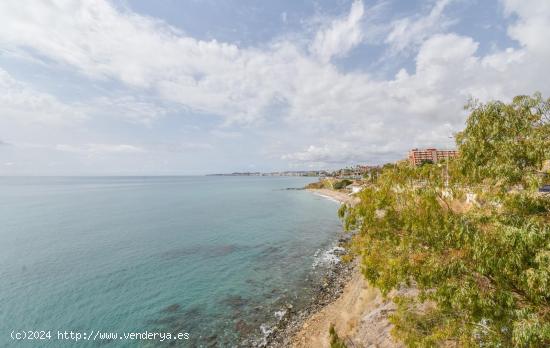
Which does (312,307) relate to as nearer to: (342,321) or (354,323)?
(342,321)

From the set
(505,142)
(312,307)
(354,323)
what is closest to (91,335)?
(312,307)

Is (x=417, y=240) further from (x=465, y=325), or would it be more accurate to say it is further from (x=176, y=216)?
(x=176, y=216)

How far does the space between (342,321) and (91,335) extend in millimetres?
19442

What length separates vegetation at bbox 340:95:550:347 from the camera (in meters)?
6.82

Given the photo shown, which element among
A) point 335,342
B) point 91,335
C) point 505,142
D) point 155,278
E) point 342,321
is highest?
point 505,142

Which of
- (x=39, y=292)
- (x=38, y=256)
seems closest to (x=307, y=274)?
(x=39, y=292)

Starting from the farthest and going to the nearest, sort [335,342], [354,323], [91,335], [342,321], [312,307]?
[312,307], [91,335], [342,321], [354,323], [335,342]

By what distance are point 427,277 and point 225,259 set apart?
3091 centimetres

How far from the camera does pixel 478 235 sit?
765cm

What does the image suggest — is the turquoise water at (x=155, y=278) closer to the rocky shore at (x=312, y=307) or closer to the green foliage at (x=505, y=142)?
the rocky shore at (x=312, y=307)

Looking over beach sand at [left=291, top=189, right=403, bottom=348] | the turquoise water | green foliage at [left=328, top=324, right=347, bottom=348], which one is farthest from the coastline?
the turquoise water

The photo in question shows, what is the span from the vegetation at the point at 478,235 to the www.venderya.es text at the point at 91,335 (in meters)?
17.0

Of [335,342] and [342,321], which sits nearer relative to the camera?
[335,342]

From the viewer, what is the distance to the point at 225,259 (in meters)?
35.9
